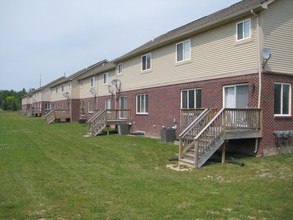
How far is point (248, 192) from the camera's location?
25.9 ft

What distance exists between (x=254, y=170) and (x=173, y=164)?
291 centimetres

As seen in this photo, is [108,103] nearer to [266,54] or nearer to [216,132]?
[216,132]

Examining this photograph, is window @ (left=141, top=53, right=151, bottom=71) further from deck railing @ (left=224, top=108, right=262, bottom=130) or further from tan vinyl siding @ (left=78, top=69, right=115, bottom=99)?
deck railing @ (left=224, top=108, right=262, bottom=130)

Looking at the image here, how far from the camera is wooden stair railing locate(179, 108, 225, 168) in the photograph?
36.9ft

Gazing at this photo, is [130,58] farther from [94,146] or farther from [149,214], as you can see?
[149,214]

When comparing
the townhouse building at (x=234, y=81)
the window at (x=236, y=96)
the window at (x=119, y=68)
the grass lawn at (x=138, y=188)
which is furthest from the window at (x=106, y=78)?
the window at (x=236, y=96)

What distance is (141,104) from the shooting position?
22.4m

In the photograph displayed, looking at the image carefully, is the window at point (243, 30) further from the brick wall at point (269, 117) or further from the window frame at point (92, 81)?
the window frame at point (92, 81)

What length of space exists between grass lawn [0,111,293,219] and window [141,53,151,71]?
30.8ft

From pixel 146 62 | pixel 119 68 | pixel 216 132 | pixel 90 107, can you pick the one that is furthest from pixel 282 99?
pixel 90 107

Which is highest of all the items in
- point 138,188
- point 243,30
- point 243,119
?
point 243,30

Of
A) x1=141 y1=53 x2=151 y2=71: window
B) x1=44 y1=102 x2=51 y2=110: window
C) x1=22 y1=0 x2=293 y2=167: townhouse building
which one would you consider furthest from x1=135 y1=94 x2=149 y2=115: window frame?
x1=44 y1=102 x2=51 y2=110: window

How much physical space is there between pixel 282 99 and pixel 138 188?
27.1 feet

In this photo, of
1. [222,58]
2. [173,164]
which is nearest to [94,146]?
[173,164]
